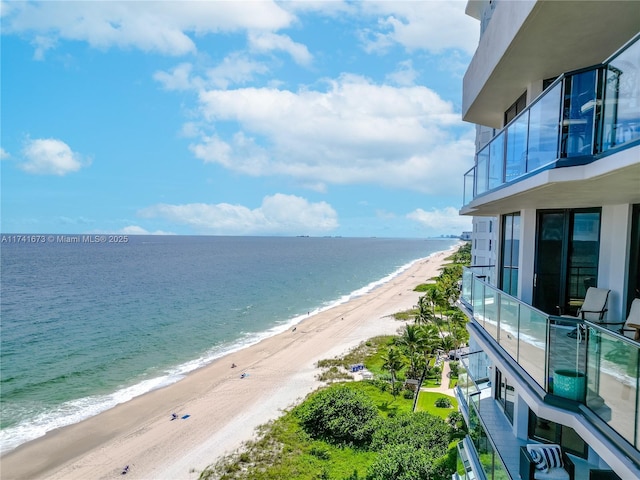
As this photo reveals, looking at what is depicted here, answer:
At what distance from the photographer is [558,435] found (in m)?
7.96

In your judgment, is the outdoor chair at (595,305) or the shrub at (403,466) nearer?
the outdoor chair at (595,305)

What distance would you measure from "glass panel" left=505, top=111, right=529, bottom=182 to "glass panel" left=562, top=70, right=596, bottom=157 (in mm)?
1149

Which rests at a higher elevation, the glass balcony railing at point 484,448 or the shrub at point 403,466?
the glass balcony railing at point 484,448

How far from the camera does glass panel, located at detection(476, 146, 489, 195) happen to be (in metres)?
9.14

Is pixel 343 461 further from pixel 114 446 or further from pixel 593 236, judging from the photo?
pixel 593 236

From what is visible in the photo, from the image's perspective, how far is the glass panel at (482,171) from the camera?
30.0ft

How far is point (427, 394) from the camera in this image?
83.1 ft

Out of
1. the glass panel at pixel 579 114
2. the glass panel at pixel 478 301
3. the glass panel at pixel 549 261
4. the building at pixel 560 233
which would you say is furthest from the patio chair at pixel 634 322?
the glass panel at pixel 478 301

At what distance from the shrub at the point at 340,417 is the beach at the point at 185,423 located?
3.27 m

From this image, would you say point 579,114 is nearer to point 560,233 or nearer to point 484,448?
point 560,233

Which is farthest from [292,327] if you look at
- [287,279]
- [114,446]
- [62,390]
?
[287,279]

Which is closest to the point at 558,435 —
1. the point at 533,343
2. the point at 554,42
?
the point at 533,343

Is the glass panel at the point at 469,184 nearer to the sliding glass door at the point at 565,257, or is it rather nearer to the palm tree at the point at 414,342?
the sliding glass door at the point at 565,257

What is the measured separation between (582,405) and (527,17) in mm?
5595
